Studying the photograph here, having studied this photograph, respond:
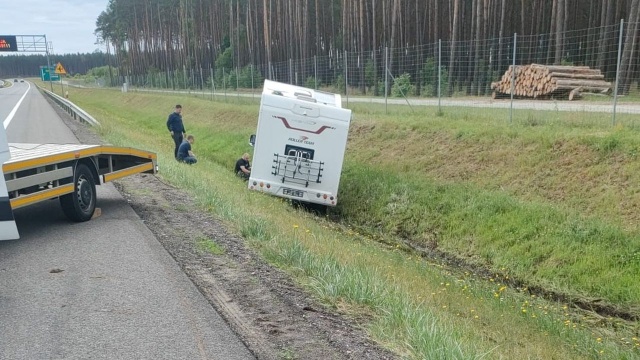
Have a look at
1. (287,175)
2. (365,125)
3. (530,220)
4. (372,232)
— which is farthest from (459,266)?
(365,125)

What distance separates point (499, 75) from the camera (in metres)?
27.5

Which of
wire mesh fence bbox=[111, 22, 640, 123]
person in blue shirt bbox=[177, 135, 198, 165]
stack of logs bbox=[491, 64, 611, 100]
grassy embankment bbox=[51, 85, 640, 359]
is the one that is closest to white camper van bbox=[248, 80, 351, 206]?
grassy embankment bbox=[51, 85, 640, 359]

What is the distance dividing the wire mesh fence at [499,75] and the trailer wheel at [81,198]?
33.9 feet

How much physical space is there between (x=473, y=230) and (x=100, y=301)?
7925 millimetres

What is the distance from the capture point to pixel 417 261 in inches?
417

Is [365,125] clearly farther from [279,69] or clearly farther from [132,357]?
[279,69]

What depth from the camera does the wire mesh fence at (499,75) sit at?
19.9m

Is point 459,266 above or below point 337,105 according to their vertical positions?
below

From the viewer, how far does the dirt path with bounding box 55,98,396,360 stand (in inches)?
167

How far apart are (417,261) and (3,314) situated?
279 inches

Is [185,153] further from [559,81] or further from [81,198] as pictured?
[559,81]

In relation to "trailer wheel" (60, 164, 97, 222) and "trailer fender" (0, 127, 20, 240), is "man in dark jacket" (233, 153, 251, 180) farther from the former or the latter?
"trailer fender" (0, 127, 20, 240)

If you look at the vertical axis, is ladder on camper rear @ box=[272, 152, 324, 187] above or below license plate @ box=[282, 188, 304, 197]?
above

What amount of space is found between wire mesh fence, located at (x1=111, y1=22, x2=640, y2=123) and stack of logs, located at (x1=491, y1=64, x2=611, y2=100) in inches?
1.3
